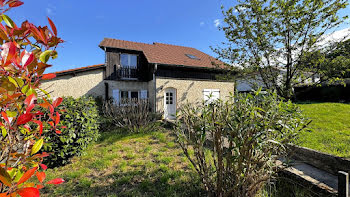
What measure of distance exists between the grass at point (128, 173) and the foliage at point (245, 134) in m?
0.77

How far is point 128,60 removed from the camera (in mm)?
10938

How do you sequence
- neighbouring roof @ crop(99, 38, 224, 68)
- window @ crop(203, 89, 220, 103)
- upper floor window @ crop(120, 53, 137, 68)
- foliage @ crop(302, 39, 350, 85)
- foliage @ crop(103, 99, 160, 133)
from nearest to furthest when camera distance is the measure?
window @ crop(203, 89, 220, 103)
foliage @ crop(302, 39, 350, 85)
foliage @ crop(103, 99, 160, 133)
neighbouring roof @ crop(99, 38, 224, 68)
upper floor window @ crop(120, 53, 137, 68)

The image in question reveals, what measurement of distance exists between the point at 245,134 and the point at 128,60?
10850 mm

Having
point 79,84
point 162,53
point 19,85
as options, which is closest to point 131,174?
point 19,85

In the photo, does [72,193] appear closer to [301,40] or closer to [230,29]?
[230,29]

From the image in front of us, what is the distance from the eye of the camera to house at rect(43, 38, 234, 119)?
9.42m

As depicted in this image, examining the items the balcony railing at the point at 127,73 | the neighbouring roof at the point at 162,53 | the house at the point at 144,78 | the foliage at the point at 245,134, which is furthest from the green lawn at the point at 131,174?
the balcony railing at the point at 127,73

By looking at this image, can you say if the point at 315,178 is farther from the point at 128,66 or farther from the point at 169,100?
the point at 128,66

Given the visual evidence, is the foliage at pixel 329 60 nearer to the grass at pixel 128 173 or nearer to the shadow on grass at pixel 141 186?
the grass at pixel 128 173

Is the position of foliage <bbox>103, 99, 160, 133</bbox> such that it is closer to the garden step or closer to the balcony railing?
the balcony railing

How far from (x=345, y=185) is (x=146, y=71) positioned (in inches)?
428

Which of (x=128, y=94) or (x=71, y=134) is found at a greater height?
(x=128, y=94)

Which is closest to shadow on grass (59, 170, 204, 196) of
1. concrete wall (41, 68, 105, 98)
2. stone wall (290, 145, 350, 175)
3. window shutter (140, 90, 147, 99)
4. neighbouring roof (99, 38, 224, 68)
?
stone wall (290, 145, 350, 175)

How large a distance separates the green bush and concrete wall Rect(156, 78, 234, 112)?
5.71 metres
